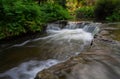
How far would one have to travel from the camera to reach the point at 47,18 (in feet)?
50.3

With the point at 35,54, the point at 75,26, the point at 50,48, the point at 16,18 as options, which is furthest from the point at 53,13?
the point at 35,54

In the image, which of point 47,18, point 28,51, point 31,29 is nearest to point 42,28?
point 31,29

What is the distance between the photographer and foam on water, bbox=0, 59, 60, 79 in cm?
619

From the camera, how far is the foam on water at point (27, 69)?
244 inches

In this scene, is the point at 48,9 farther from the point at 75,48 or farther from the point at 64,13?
the point at 75,48

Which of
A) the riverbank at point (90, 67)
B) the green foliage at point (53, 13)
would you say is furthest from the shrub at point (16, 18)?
the riverbank at point (90, 67)

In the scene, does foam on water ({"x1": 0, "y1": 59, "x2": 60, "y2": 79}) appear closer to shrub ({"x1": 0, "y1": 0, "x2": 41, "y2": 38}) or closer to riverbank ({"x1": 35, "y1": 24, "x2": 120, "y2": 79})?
riverbank ({"x1": 35, "y1": 24, "x2": 120, "y2": 79})

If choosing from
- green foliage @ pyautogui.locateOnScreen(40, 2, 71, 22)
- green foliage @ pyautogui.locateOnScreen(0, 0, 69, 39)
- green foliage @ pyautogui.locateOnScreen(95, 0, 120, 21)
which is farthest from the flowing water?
green foliage @ pyautogui.locateOnScreen(95, 0, 120, 21)

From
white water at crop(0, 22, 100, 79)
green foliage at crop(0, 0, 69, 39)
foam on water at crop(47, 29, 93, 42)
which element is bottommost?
foam on water at crop(47, 29, 93, 42)

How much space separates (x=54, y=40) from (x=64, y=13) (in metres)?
7.09

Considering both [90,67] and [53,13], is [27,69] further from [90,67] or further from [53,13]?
[53,13]

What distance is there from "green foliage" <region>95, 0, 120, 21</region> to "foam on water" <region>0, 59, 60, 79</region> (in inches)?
389

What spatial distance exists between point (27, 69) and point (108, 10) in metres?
11.2

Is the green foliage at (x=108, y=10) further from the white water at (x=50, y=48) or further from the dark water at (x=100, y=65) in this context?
the dark water at (x=100, y=65)
